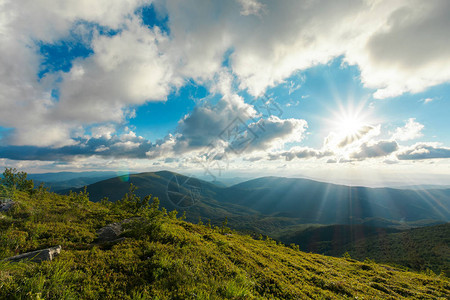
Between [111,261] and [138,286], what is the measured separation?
2.78 metres

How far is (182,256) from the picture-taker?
10.7 m

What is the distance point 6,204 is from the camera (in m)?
15.0

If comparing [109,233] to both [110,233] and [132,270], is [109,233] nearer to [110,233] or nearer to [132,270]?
[110,233]

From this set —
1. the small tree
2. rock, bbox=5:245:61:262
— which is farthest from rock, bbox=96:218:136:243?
the small tree

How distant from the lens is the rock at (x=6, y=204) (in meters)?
14.4

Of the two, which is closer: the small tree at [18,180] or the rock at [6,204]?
the rock at [6,204]

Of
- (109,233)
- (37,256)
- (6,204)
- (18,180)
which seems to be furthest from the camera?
(18,180)

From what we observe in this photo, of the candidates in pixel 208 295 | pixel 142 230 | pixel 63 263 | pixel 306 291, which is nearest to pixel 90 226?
pixel 142 230

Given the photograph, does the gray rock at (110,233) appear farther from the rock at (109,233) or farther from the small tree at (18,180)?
the small tree at (18,180)

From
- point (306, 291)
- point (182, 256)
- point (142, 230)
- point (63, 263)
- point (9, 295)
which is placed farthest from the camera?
point (142, 230)

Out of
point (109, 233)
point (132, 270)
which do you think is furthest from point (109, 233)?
point (132, 270)

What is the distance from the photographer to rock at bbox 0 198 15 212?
14411mm

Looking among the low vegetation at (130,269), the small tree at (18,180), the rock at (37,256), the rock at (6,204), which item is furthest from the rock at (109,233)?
the small tree at (18,180)

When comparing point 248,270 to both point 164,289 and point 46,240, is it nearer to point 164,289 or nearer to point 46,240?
point 164,289
